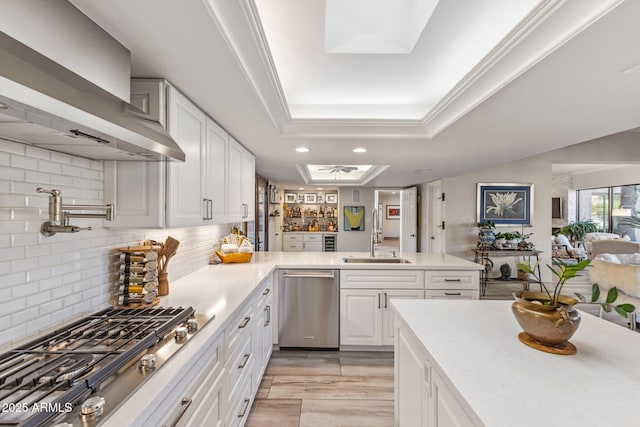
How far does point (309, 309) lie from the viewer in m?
2.97

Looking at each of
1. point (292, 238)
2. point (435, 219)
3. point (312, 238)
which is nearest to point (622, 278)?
point (435, 219)

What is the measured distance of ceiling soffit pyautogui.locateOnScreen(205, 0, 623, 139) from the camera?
1.07 metres

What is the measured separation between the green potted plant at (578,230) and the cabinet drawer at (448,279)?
7.11 m

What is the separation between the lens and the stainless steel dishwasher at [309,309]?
9.70 feet

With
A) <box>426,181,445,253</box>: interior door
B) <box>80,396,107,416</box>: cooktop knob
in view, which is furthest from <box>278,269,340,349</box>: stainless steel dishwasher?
<box>426,181,445,253</box>: interior door

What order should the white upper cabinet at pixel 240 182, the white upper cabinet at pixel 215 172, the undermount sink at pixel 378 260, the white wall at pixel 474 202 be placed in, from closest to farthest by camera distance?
the white upper cabinet at pixel 215 172 < the white upper cabinet at pixel 240 182 < the undermount sink at pixel 378 260 < the white wall at pixel 474 202

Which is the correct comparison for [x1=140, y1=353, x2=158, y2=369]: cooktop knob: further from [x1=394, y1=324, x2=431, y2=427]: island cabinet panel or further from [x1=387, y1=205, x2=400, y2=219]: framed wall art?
[x1=387, y1=205, x2=400, y2=219]: framed wall art

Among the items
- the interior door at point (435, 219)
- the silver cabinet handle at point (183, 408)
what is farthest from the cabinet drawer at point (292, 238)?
the silver cabinet handle at point (183, 408)

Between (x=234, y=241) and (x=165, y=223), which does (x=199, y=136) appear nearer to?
(x=165, y=223)

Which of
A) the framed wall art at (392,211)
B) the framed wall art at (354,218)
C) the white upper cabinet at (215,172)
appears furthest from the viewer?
the framed wall art at (392,211)

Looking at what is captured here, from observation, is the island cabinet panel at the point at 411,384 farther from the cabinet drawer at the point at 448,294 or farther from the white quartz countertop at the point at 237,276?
the cabinet drawer at the point at 448,294

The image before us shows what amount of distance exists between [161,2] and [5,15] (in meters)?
0.41

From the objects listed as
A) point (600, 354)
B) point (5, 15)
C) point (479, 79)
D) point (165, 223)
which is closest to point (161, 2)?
point (5, 15)

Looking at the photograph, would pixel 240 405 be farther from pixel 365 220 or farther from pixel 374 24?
pixel 365 220
